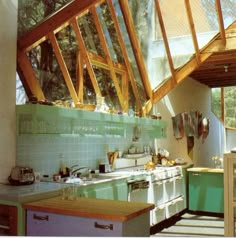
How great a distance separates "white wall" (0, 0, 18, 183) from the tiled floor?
268 centimetres

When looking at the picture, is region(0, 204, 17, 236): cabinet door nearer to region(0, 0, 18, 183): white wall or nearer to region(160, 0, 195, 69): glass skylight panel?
region(0, 0, 18, 183): white wall

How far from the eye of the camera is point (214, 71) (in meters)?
8.03

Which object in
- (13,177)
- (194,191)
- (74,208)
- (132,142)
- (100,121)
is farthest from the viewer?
(194,191)

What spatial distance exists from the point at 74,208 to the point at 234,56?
16.1 feet

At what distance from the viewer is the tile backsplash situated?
13.4ft

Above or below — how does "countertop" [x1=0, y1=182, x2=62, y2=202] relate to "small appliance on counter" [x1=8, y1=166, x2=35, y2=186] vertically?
below

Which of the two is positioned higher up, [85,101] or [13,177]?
[85,101]

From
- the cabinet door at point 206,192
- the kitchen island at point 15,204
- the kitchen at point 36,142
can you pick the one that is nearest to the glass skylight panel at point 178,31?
the kitchen at point 36,142

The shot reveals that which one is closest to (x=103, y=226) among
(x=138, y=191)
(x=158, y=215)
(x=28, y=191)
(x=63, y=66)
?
(x=28, y=191)

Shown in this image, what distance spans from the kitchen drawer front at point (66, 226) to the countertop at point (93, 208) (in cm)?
5

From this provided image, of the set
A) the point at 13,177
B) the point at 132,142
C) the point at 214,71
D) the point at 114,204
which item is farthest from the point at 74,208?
the point at 214,71

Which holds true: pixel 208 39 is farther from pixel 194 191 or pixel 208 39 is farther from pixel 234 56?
pixel 194 191

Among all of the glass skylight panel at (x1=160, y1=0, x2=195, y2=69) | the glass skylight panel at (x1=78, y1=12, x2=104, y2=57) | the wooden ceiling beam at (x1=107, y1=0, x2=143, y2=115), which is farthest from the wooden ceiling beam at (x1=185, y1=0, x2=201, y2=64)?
the glass skylight panel at (x1=78, y1=12, x2=104, y2=57)

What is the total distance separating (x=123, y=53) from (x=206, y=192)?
2.99m
